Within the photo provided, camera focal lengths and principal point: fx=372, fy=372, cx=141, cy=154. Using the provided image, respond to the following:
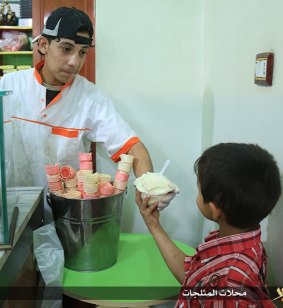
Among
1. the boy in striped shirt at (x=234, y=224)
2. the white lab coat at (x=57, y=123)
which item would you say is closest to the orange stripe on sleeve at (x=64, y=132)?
the white lab coat at (x=57, y=123)

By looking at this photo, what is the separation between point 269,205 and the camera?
84 centimetres

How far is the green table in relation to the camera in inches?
41.0

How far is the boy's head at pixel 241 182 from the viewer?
0.82 meters

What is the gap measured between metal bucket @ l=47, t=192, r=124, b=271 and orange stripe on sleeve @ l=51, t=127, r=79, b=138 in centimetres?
47

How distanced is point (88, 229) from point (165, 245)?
23 cm

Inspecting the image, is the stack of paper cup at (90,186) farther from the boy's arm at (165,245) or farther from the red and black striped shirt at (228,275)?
the red and black striped shirt at (228,275)

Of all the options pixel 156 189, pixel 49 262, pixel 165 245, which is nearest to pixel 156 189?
pixel 156 189

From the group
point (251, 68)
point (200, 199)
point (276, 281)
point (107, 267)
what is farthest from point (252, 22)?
point (107, 267)

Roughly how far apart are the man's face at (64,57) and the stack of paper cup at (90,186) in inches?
22.2

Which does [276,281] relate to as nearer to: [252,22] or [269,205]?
[269,205]

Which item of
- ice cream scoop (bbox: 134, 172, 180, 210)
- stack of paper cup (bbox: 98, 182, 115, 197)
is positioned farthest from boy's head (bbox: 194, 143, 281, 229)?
stack of paper cup (bbox: 98, 182, 115, 197)

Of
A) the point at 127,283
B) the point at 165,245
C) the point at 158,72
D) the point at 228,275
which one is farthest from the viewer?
the point at 158,72

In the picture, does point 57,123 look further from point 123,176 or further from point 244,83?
point 244,83

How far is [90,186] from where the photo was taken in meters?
1.06
